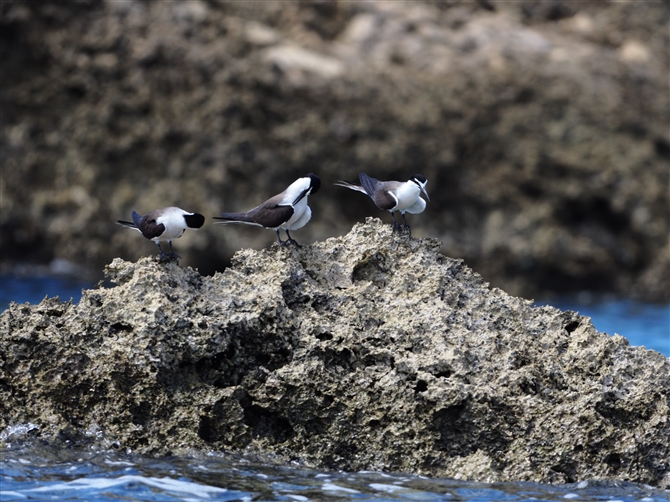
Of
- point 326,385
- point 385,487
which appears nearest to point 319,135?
point 326,385

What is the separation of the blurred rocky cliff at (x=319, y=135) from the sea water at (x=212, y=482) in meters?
11.5

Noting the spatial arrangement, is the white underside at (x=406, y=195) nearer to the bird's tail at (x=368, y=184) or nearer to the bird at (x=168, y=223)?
the bird's tail at (x=368, y=184)

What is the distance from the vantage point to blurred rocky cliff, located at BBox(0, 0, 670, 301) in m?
17.7

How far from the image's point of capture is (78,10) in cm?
1797

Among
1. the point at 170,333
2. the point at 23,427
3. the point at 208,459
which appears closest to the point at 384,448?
the point at 208,459

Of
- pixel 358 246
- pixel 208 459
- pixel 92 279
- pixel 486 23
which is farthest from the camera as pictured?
pixel 486 23

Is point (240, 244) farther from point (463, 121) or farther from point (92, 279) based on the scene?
point (463, 121)

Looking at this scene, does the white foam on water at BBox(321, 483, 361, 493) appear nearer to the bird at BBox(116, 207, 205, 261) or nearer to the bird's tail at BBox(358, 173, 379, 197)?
the bird at BBox(116, 207, 205, 261)

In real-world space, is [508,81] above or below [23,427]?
above

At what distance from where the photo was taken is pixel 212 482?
5.76 metres

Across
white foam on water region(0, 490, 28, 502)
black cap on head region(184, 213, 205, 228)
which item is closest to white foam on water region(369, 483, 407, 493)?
white foam on water region(0, 490, 28, 502)

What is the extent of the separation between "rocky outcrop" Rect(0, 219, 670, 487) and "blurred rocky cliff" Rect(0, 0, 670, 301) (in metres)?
11.2

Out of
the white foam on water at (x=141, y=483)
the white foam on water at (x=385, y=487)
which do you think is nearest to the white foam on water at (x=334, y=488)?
the white foam on water at (x=385, y=487)

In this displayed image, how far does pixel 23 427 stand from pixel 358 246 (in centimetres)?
290
